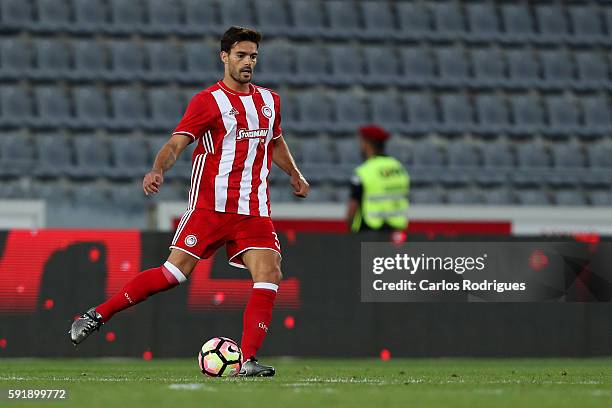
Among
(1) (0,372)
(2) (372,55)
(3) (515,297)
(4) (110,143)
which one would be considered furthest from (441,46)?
(1) (0,372)

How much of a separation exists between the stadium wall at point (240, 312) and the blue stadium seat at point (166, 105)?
4100mm

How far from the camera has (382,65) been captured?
14.3m

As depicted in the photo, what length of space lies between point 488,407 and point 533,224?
8048 millimetres

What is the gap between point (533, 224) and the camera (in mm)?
12750

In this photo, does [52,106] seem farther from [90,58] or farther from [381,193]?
[381,193]

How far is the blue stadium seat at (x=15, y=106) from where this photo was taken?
42.0 ft

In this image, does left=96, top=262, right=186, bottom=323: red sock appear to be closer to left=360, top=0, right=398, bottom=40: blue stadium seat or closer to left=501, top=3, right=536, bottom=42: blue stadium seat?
left=360, top=0, right=398, bottom=40: blue stadium seat

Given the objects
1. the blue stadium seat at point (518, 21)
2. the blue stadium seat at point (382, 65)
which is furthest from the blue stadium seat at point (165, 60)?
the blue stadium seat at point (518, 21)

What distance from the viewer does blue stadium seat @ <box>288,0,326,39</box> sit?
14.2 m

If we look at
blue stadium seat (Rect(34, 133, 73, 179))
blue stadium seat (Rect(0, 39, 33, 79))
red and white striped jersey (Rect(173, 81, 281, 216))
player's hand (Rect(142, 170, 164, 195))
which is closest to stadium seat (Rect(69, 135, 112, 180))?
blue stadium seat (Rect(34, 133, 73, 179))

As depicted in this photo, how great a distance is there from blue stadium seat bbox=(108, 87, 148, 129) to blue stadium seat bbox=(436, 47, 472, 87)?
325cm

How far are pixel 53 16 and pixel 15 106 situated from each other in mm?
1183

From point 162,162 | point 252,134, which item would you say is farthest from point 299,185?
point 162,162

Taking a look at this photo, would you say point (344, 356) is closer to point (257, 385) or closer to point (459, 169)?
point (257, 385)
